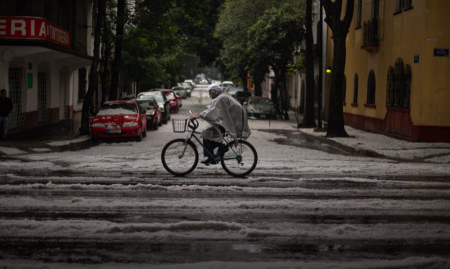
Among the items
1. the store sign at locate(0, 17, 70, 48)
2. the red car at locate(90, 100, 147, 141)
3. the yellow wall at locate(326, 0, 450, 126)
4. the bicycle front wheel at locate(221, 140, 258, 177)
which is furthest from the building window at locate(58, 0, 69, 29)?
the bicycle front wheel at locate(221, 140, 258, 177)

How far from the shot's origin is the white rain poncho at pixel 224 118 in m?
9.87

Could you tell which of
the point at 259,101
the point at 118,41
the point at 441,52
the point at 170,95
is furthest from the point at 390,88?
the point at 170,95

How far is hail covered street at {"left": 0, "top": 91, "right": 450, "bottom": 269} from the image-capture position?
204 inches

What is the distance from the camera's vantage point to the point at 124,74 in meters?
37.5

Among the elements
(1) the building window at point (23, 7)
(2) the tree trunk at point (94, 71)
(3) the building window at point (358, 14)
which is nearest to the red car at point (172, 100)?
(3) the building window at point (358, 14)

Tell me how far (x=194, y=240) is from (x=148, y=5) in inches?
862

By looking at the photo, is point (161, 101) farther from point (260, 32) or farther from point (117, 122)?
point (117, 122)

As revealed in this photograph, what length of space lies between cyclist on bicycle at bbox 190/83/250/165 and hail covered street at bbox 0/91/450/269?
61 cm

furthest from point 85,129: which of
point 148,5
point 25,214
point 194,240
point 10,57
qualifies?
point 194,240

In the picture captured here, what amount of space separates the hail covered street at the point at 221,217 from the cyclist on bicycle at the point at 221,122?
611 millimetres

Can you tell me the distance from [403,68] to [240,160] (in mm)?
12272

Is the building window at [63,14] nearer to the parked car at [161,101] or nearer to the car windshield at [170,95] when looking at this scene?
the parked car at [161,101]

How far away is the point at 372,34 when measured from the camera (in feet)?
77.6

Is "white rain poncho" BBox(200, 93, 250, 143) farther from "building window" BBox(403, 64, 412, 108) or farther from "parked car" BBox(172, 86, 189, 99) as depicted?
"parked car" BBox(172, 86, 189, 99)
